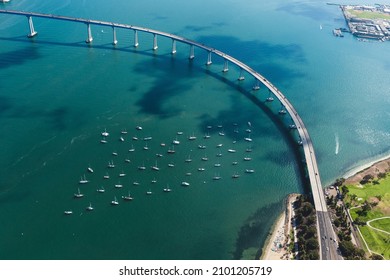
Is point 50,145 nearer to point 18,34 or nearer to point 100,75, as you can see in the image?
point 100,75

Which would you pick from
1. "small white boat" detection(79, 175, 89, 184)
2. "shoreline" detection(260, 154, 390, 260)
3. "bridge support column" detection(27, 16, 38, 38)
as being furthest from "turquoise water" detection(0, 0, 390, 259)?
"bridge support column" detection(27, 16, 38, 38)

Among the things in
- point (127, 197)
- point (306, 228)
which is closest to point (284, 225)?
point (306, 228)

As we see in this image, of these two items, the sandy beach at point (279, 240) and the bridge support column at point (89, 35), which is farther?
the bridge support column at point (89, 35)

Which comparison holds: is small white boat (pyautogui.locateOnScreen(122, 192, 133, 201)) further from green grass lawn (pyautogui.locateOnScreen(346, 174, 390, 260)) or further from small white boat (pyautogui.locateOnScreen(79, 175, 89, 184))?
green grass lawn (pyautogui.locateOnScreen(346, 174, 390, 260))

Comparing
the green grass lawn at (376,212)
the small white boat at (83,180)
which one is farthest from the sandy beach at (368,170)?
the small white boat at (83,180)

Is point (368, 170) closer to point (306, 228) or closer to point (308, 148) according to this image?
point (308, 148)

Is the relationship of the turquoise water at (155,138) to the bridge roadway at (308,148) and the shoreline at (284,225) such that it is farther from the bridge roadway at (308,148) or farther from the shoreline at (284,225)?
the bridge roadway at (308,148)

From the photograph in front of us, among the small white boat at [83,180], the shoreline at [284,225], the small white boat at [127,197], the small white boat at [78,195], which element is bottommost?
the shoreline at [284,225]
